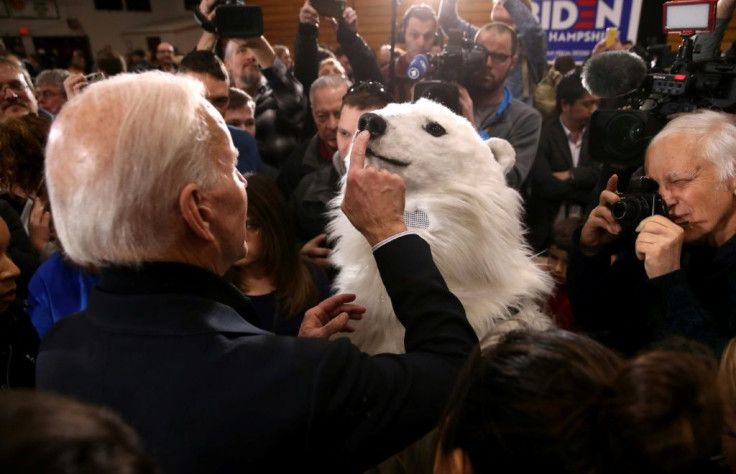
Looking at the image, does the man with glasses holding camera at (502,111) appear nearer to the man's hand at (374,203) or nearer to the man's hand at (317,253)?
the man's hand at (317,253)

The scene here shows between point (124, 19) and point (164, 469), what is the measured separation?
17.6 m

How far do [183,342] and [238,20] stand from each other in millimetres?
2604

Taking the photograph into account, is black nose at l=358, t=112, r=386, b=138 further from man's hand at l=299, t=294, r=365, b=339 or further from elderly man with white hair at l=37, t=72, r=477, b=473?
elderly man with white hair at l=37, t=72, r=477, b=473

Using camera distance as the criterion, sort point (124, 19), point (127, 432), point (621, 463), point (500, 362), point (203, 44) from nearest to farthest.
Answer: point (127, 432) < point (621, 463) < point (500, 362) < point (203, 44) < point (124, 19)

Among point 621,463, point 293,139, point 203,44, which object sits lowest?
point 293,139

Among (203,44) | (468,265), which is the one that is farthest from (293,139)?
(468,265)

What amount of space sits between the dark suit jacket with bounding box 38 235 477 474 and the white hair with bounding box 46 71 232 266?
6 cm

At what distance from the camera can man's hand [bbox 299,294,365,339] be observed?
131cm

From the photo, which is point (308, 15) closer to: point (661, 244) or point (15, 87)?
point (15, 87)

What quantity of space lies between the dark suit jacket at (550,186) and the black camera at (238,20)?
1895 millimetres

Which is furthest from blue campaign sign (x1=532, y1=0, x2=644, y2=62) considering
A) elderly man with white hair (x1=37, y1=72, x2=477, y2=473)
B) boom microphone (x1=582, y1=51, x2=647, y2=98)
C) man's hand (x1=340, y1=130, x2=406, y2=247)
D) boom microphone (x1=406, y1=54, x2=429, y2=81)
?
elderly man with white hair (x1=37, y1=72, x2=477, y2=473)

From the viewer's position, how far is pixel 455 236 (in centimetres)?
153

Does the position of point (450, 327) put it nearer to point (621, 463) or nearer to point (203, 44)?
point (621, 463)

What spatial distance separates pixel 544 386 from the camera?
663mm
